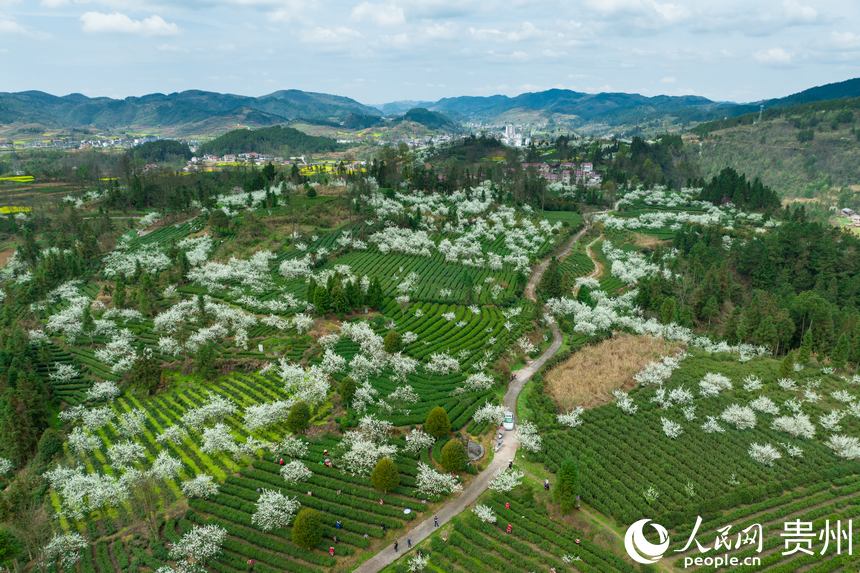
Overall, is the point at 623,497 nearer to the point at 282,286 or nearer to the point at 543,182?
the point at 282,286

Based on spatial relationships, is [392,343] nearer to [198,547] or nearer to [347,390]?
[347,390]

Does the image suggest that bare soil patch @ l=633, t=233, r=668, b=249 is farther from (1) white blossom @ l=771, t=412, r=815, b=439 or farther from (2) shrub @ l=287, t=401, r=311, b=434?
(2) shrub @ l=287, t=401, r=311, b=434

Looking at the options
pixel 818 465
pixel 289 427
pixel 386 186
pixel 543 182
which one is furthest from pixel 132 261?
pixel 543 182

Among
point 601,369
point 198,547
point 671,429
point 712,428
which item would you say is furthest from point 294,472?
point 712,428

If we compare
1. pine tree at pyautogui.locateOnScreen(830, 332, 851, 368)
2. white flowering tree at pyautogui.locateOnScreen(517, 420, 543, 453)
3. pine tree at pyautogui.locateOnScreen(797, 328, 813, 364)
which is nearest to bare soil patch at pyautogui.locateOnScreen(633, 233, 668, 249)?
pine tree at pyautogui.locateOnScreen(797, 328, 813, 364)

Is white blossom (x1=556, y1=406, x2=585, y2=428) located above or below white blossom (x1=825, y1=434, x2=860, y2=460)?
above

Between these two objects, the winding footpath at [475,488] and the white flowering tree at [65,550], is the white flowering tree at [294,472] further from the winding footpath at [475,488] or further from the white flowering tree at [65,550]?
the white flowering tree at [65,550]

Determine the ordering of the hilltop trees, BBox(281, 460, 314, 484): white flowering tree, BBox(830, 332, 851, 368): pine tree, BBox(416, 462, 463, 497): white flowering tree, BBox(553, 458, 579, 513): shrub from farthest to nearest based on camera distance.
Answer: the hilltop trees
BBox(830, 332, 851, 368): pine tree
BBox(281, 460, 314, 484): white flowering tree
BBox(416, 462, 463, 497): white flowering tree
BBox(553, 458, 579, 513): shrub
